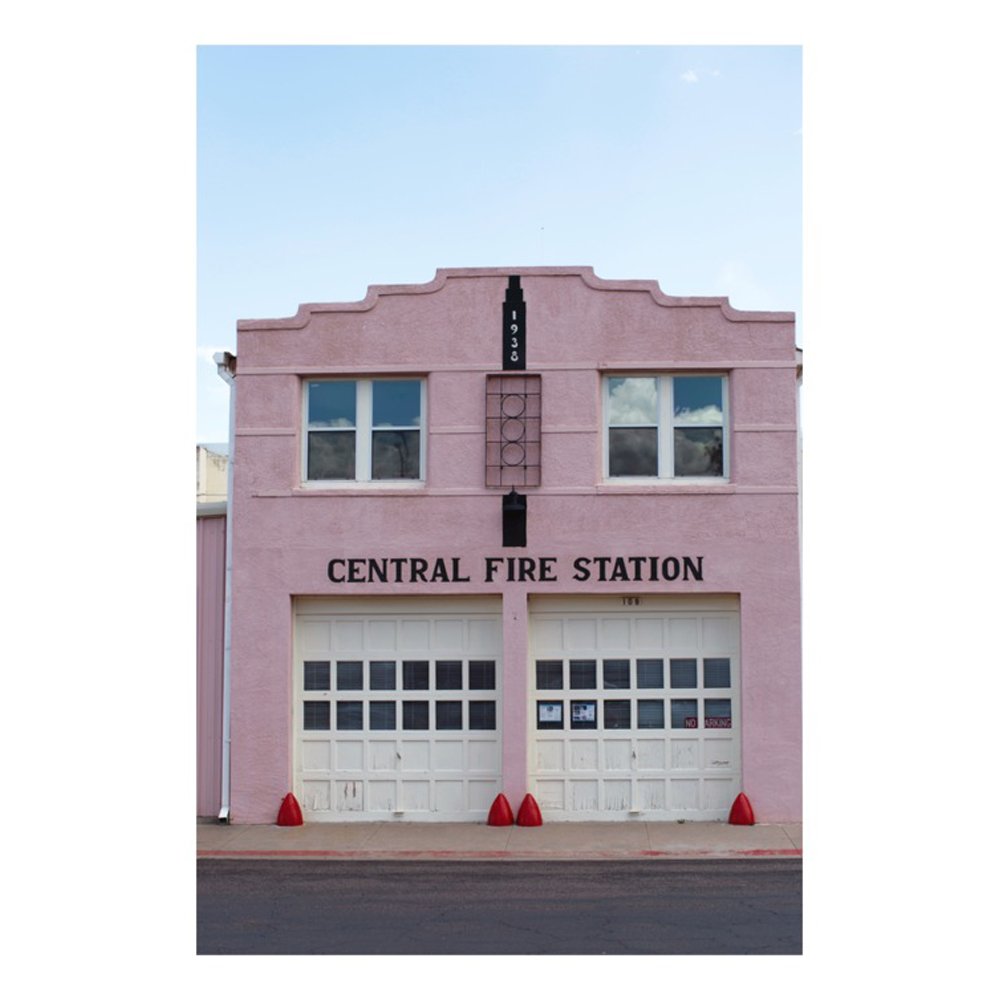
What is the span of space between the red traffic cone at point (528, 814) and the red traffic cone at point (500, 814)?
0.11 metres

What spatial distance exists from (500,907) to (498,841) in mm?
3231

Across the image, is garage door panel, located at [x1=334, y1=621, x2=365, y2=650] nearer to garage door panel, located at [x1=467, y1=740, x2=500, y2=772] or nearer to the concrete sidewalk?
garage door panel, located at [x1=467, y1=740, x2=500, y2=772]

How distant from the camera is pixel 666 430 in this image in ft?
50.8

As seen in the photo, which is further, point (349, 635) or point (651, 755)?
point (349, 635)

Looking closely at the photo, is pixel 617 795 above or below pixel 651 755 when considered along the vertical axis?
below

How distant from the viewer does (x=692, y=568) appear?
1520 cm

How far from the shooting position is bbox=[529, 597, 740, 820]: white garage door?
602 inches

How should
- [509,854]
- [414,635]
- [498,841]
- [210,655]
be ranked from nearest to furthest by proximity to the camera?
[509,854] → [498,841] → [414,635] → [210,655]

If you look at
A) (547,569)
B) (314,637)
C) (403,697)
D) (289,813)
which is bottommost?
(289,813)

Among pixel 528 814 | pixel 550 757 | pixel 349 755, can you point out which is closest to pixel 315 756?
pixel 349 755

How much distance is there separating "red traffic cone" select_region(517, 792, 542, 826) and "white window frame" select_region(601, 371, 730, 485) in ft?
12.5

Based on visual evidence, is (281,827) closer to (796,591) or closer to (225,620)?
(225,620)

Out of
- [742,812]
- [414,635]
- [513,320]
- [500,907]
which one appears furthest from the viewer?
[414,635]

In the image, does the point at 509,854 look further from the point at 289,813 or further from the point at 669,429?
the point at 669,429
